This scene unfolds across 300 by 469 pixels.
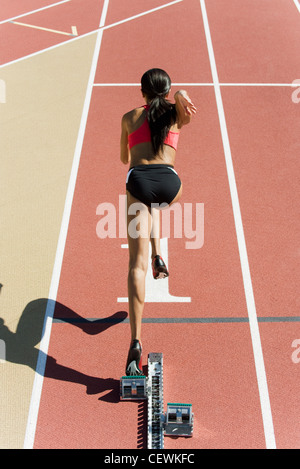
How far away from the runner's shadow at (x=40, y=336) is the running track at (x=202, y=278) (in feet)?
0.04

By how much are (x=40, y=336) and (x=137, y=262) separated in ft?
4.12

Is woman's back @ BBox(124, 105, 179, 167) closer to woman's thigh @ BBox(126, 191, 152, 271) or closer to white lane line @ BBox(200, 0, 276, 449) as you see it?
woman's thigh @ BBox(126, 191, 152, 271)

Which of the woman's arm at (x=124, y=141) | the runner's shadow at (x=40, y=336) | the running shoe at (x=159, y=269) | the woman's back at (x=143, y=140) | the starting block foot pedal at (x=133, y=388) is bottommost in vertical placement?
the starting block foot pedal at (x=133, y=388)

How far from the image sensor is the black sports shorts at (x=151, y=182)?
13.5 ft

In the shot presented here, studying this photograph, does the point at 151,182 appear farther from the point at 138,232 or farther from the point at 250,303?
the point at 250,303

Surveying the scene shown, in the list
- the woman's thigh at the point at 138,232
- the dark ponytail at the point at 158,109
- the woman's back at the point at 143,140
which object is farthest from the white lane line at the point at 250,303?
the dark ponytail at the point at 158,109

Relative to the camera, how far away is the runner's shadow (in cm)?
436

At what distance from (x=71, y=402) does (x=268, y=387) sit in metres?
1.52

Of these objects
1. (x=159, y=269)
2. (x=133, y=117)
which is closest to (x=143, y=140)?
(x=133, y=117)

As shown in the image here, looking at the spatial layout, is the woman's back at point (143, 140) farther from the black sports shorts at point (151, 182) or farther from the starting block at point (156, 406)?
the starting block at point (156, 406)

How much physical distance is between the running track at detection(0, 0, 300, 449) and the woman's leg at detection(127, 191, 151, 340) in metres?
0.63

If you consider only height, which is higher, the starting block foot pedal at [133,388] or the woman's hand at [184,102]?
the woman's hand at [184,102]

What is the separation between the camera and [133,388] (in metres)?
4.14

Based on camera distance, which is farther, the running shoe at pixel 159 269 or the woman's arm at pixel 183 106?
the running shoe at pixel 159 269
